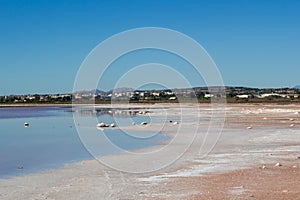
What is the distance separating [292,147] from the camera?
60.9ft

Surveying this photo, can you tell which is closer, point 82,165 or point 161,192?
point 161,192

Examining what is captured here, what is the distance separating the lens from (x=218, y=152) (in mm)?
17969

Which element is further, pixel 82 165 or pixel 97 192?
pixel 82 165

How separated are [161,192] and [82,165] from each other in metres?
5.22

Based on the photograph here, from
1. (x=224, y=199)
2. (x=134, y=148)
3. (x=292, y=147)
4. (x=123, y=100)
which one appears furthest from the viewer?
(x=123, y=100)

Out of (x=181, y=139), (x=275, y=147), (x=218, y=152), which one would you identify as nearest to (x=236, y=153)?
(x=218, y=152)

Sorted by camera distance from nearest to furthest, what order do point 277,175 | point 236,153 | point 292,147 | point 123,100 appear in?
1. point 277,175
2. point 236,153
3. point 292,147
4. point 123,100

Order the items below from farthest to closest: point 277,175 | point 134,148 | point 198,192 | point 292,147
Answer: point 134,148 → point 292,147 → point 277,175 → point 198,192

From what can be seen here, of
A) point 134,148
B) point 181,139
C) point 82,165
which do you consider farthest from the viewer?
point 181,139

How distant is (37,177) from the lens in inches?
513

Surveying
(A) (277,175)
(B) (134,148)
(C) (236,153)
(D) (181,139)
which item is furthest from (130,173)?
(D) (181,139)

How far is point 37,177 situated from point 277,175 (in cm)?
669

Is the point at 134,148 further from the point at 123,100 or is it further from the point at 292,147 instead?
the point at 123,100

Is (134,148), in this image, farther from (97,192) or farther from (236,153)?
(97,192)
